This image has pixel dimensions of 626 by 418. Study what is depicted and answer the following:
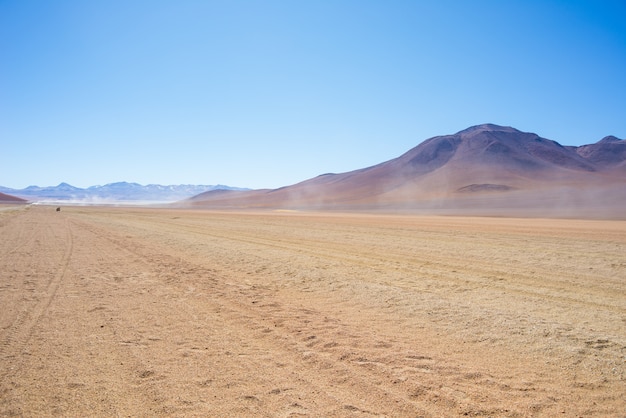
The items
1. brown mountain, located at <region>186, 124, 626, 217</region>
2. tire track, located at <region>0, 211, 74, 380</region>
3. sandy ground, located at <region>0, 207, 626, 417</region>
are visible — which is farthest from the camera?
brown mountain, located at <region>186, 124, 626, 217</region>

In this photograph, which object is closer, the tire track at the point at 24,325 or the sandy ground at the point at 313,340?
the sandy ground at the point at 313,340

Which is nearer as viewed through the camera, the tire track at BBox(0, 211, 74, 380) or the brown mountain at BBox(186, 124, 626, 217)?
the tire track at BBox(0, 211, 74, 380)

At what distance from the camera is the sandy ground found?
3529mm

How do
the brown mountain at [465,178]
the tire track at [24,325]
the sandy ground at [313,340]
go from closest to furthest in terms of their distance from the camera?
the sandy ground at [313,340]
the tire track at [24,325]
the brown mountain at [465,178]

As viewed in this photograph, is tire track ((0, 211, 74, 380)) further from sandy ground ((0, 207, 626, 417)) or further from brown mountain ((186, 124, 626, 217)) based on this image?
brown mountain ((186, 124, 626, 217))

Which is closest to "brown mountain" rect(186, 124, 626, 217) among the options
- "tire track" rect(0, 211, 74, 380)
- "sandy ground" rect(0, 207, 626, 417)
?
"sandy ground" rect(0, 207, 626, 417)

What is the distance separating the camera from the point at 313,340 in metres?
4.96

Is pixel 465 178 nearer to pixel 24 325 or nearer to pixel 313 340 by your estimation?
pixel 313 340

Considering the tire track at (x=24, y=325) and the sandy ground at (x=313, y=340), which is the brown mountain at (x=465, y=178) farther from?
the tire track at (x=24, y=325)

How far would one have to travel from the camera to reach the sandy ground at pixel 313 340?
11.6 feet

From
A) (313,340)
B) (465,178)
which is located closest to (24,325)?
(313,340)

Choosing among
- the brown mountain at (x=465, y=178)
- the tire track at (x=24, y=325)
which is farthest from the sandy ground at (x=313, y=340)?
the brown mountain at (x=465, y=178)

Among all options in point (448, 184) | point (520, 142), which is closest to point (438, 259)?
point (448, 184)

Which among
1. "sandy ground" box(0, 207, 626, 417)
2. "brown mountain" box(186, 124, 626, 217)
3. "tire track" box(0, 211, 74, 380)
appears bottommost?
"sandy ground" box(0, 207, 626, 417)
